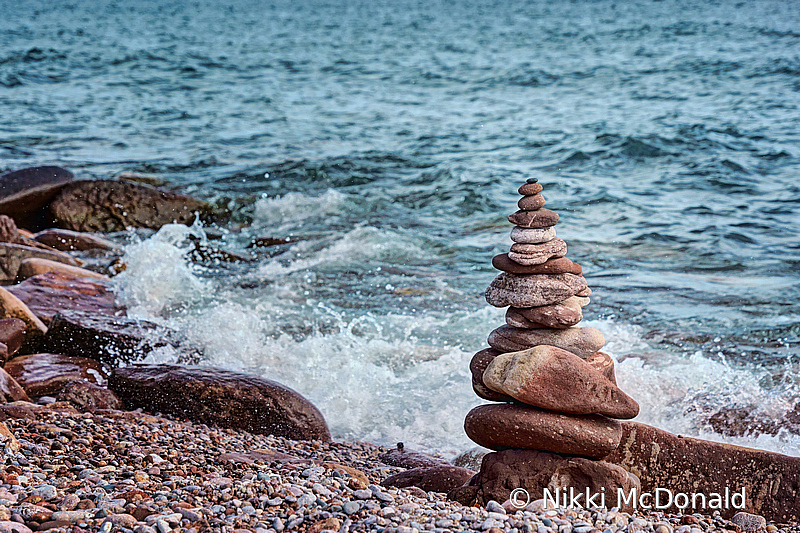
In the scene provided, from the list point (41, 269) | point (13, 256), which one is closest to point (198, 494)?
point (41, 269)

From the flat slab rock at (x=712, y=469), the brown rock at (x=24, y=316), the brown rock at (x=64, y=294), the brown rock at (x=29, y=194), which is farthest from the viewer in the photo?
the brown rock at (x=29, y=194)

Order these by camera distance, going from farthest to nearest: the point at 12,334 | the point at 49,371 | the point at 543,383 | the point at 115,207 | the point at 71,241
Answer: the point at 115,207 → the point at 71,241 → the point at 12,334 → the point at 49,371 → the point at 543,383

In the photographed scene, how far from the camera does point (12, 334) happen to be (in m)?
5.72

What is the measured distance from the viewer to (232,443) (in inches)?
182

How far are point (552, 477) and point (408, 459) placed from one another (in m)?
1.37

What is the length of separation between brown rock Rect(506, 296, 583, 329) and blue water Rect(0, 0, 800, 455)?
174 cm

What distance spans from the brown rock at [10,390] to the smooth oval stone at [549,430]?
115 inches

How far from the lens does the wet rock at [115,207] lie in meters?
Result: 10.8

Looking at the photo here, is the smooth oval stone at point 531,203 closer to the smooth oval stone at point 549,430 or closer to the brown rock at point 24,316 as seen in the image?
the smooth oval stone at point 549,430

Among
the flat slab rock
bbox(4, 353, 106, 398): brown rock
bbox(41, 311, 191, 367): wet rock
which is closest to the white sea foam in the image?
bbox(41, 311, 191, 367): wet rock

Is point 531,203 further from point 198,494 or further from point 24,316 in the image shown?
point 24,316

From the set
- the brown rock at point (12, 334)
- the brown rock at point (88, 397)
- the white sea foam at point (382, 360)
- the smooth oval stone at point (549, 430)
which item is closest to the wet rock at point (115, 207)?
the white sea foam at point (382, 360)

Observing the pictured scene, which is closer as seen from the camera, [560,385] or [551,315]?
[560,385]

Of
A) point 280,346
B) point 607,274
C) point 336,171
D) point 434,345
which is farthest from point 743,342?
point 336,171
